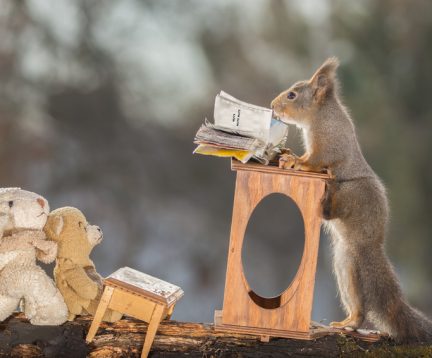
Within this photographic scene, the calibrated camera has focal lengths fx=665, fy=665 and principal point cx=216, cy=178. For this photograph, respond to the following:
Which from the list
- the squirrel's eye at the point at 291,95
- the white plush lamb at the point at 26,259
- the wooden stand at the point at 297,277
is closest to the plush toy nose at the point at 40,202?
the white plush lamb at the point at 26,259

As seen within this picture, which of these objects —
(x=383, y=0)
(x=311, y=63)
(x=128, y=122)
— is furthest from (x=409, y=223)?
(x=128, y=122)

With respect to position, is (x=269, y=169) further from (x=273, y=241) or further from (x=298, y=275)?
(x=273, y=241)

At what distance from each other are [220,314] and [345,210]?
1.96 ft

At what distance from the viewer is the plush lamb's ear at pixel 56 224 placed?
7.68 feet

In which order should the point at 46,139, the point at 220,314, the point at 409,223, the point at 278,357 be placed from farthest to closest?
the point at 409,223
the point at 46,139
the point at 220,314
the point at 278,357

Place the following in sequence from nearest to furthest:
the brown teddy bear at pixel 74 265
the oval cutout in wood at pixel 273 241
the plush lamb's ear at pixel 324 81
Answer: the brown teddy bear at pixel 74 265 → the plush lamb's ear at pixel 324 81 → the oval cutout in wood at pixel 273 241

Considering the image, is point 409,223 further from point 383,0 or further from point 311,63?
point 383,0

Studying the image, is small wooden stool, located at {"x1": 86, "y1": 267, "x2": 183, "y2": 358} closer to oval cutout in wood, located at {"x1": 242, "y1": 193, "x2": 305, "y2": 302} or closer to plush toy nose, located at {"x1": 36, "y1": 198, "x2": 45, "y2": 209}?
plush toy nose, located at {"x1": 36, "y1": 198, "x2": 45, "y2": 209}

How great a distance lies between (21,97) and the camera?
5652 mm

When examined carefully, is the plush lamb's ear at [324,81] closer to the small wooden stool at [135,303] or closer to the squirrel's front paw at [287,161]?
the squirrel's front paw at [287,161]

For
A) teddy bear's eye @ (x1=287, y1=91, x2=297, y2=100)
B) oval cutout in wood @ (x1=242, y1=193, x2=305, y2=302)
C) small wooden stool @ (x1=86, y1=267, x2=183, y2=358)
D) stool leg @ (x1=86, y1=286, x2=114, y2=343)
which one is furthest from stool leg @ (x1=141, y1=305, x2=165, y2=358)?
oval cutout in wood @ (x1=242, y1=193, x2=305, y2=302)

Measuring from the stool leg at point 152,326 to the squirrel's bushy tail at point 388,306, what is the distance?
0.73m

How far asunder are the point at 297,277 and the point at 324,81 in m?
0.74

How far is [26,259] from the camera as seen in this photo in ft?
7.47
